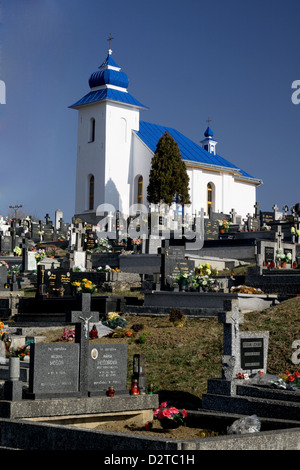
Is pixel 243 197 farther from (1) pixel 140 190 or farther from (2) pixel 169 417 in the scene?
(2) pixel 169 417

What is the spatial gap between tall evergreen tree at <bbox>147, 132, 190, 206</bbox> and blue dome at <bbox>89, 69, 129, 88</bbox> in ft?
26.4

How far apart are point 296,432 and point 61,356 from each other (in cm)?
306

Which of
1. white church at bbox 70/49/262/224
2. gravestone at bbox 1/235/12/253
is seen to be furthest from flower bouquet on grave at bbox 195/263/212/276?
white church at bbox 70/49/262/224

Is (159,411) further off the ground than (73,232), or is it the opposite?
(73,232)

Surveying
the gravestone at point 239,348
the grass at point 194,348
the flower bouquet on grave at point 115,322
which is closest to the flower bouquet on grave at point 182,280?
the grass at point 194,348

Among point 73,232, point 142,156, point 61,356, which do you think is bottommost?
point 61,356

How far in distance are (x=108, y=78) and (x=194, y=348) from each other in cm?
3825

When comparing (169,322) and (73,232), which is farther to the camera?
(73,232)

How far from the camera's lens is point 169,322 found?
54.2 ft

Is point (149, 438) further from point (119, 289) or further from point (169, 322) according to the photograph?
point (119, 289)

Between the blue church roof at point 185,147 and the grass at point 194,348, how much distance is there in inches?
1334

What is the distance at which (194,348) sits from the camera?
45.6ft

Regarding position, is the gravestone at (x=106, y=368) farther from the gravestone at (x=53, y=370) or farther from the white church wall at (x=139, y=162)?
the white church wall at (x=139, y=162)
